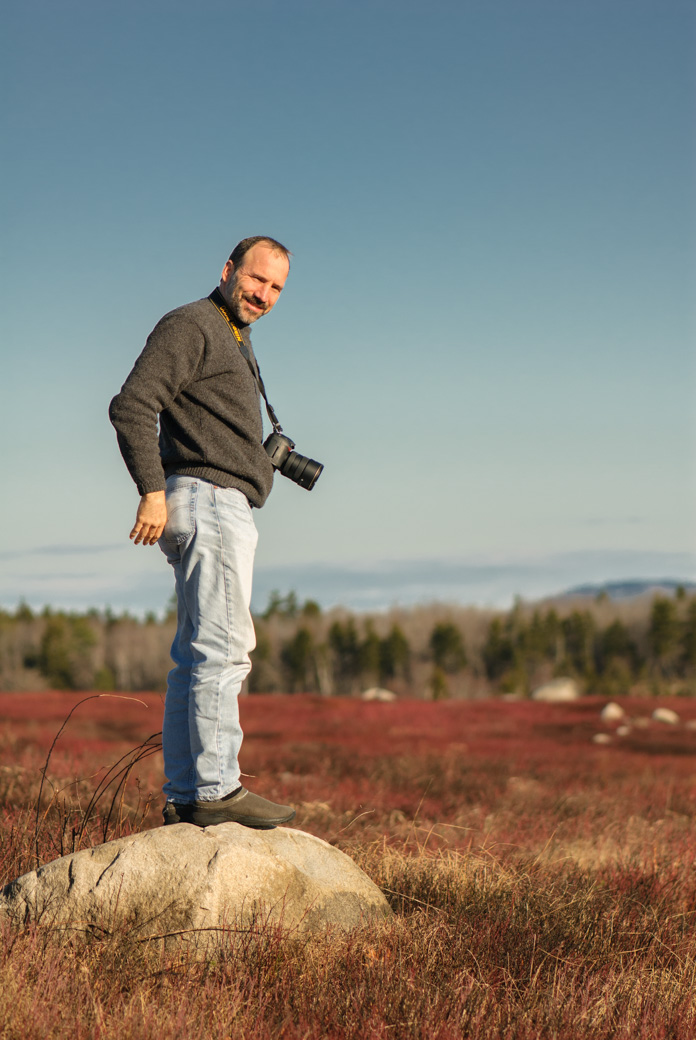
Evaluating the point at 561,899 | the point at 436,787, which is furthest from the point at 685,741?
the point at 561,899

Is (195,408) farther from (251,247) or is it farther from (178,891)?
(178,891)

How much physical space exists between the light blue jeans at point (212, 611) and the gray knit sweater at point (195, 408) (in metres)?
0.11

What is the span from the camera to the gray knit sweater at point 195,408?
3490 mm

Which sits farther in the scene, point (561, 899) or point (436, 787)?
point (436, 787)

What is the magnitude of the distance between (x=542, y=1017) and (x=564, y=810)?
5.76 meters

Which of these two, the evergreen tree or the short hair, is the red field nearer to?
the short hair

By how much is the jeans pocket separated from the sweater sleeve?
0.49 ft

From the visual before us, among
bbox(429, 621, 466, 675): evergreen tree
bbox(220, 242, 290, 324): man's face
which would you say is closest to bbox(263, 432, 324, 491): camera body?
bbox(220, 242, 290, 324): man's face

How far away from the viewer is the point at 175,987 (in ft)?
9.55

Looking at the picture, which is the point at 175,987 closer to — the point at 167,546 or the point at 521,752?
the point at 167,546

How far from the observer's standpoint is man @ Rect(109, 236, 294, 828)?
353 centimetres

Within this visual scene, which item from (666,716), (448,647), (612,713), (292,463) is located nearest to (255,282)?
(292,463)

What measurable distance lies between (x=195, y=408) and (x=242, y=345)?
41 centimetres

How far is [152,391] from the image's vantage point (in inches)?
139
